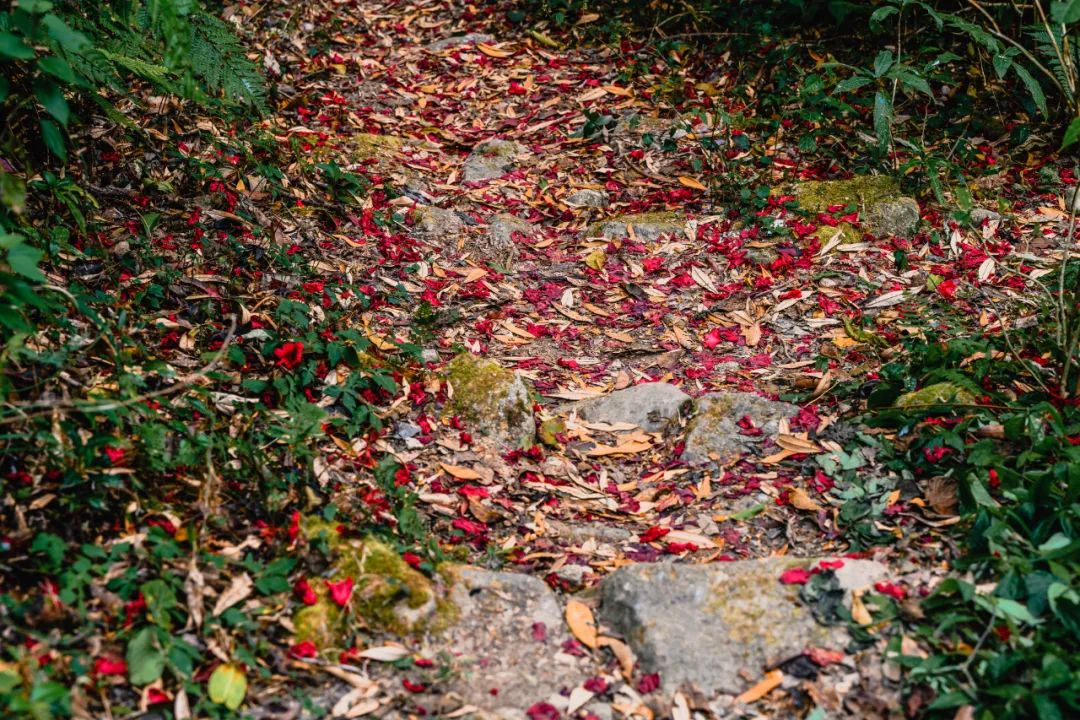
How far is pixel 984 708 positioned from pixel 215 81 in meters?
3.38

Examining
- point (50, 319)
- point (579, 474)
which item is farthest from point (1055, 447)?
point (50, 319)

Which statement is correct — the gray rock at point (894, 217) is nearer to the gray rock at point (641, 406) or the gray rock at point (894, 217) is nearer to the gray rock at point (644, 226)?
the gray rock at point (644, 226)

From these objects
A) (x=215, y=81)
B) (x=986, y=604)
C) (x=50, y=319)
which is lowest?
(x=986, y=604)

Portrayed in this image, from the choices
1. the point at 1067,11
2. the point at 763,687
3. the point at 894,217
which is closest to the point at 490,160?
the point at 894,217

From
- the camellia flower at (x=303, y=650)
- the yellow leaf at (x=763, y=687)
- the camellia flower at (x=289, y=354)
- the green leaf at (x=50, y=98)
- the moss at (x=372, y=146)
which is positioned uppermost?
the green leaf at (x=50, y=98)

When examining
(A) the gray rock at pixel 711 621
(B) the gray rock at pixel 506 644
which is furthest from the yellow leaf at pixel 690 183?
(B) the gray rock at pixel 506 644

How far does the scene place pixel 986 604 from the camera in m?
2.38

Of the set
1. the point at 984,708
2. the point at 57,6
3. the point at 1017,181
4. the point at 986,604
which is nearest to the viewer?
the point at 984,708

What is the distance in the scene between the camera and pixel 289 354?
3262mm

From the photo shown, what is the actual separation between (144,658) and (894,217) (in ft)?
13.6

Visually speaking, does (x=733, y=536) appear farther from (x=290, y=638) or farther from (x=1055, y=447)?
(x=290, y=638)

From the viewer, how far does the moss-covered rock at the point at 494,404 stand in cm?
346

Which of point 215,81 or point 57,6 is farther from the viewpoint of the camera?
point 215,81

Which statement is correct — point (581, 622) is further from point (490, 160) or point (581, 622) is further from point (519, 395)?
point (490, 160)
